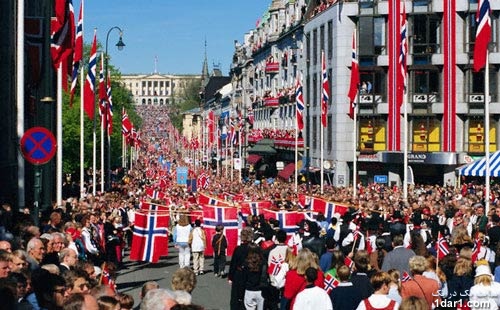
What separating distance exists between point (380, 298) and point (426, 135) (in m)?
50.3

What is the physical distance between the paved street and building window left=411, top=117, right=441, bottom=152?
32.7 m

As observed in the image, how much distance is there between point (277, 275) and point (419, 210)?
367 inches

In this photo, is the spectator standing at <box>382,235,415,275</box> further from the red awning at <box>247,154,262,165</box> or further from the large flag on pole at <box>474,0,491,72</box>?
the red awning at <box>247,154,262,165</box>

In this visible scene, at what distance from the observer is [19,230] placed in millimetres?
17156

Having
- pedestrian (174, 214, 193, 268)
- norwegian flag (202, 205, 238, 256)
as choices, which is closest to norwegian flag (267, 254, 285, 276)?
pedestrian (174, 214, 193, 268)

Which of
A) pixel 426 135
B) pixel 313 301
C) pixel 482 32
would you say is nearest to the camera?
pixel 313 301

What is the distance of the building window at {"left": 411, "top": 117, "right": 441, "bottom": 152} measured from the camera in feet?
199

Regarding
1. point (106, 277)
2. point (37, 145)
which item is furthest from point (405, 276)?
point (37, 145)

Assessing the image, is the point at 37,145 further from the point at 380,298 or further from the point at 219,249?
the point at 380,298

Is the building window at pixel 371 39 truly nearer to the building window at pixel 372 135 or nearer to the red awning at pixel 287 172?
the building window at pixel 372 135

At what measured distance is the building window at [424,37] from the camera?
60.8 metres

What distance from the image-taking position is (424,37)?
6128 centimetres

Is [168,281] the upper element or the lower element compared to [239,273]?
lower

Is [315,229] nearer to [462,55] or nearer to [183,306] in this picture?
[183,306]
